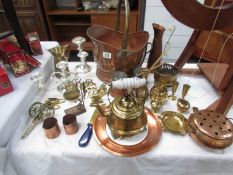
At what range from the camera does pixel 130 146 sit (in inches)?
21.3

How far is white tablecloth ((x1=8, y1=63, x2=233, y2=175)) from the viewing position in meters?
0.54

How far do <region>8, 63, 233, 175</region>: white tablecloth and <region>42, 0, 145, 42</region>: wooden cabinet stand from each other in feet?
4.48

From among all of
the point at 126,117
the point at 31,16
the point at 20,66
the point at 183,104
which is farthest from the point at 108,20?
the point at 126,117

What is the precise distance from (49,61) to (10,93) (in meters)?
0.25

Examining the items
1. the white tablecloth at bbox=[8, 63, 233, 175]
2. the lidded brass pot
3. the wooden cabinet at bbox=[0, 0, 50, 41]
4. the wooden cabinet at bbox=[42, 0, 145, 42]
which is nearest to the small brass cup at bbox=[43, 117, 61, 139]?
the white tablecloth at bbox=[8, 63, 233, 175]

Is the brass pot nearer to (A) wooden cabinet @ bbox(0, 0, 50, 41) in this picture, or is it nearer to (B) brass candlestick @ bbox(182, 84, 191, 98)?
(B) brass candlestick @ bbox(182, 84, 191, 98)

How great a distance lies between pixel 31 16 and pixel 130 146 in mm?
1819

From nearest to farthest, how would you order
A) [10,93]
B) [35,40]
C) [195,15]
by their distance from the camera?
[195,15]
[10,93]
[35,40]

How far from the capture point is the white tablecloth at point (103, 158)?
536 mm

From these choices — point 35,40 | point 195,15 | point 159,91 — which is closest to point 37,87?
point 35,40

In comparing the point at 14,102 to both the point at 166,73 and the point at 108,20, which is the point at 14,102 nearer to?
the point at 166,73

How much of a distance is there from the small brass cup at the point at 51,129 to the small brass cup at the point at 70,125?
1.0 inches

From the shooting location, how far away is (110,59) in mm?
683

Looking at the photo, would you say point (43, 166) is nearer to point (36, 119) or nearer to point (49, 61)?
point (36, 119)
